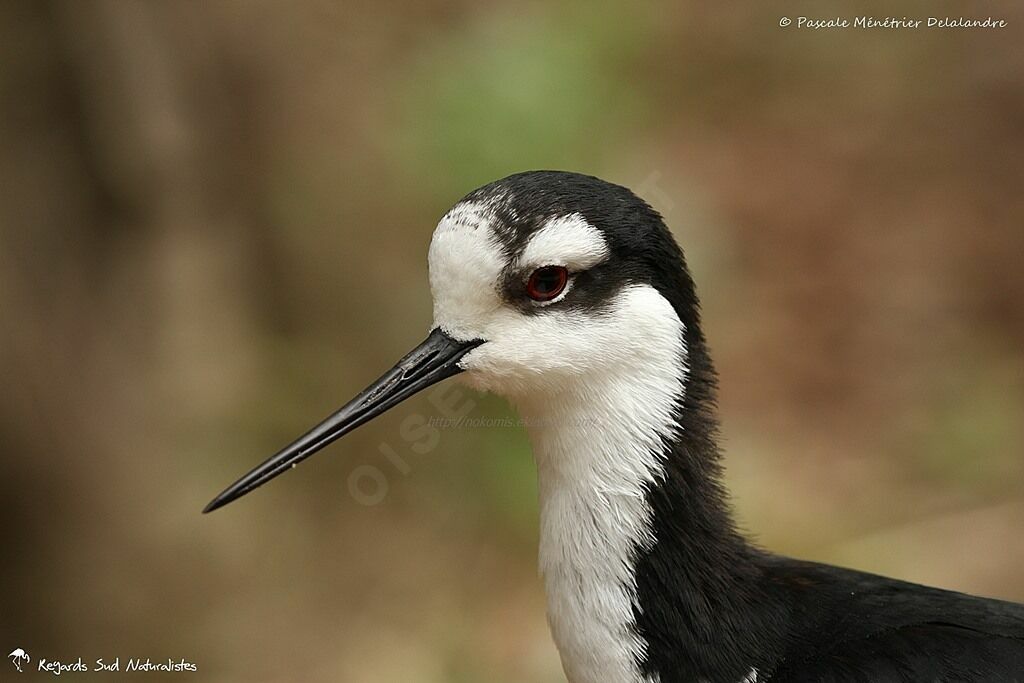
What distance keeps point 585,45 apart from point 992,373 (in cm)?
233

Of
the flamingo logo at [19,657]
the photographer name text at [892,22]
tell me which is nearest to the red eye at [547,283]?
the flamingo logo at [19,657]

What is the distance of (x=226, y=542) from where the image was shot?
14.4ft

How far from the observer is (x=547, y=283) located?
242 centimetres

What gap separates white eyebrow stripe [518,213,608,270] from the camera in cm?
237

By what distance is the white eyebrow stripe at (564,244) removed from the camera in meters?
2.37

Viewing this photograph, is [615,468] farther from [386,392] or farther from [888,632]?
[888,632]

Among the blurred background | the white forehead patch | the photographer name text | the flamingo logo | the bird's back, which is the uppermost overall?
the photographer name text

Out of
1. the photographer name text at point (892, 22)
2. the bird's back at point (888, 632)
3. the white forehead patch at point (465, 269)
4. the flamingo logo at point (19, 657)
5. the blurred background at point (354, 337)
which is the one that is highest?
the photographer name text at point (892, 22)

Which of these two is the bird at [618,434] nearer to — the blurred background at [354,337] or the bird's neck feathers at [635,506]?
the bird's neck feathers at [635,506]

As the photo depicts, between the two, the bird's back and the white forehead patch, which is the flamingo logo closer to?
the white forehead patch

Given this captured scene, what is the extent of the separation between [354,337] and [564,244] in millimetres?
2316

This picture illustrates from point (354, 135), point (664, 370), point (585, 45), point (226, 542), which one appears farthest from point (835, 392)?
point (664, 370)

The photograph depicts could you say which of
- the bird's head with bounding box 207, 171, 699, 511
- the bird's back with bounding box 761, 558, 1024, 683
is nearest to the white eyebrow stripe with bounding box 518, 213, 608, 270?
the bird's head with bounding box 207, 171, 699, 511

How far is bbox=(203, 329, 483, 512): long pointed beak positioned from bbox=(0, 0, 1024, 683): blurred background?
1.69 m
